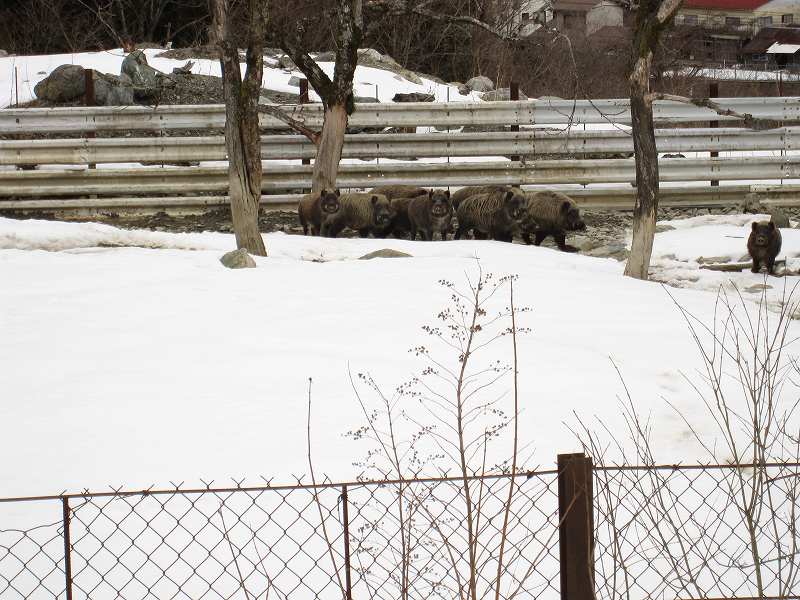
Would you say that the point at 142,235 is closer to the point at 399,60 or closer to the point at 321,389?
the point at 321,389

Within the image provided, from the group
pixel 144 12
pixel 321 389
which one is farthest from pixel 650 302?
pixel 144 12

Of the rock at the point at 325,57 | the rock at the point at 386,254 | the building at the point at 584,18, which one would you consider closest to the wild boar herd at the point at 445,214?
the rock at the point at 386,254

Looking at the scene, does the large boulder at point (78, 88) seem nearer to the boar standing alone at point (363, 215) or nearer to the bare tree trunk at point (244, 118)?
the boar standing alone at point (363, 215)

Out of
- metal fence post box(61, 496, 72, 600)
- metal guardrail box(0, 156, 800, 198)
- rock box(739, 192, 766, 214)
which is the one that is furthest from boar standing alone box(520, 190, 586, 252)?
metal fence post box(61, 496, 72, 600)

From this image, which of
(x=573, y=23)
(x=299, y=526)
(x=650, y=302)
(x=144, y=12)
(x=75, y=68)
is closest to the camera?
(x=299, y=526)

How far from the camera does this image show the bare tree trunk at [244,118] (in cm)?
988

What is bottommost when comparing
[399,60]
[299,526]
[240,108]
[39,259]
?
[299,526]

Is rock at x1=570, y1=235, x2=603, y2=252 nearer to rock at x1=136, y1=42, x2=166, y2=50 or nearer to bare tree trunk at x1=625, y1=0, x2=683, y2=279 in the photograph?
bare tree trunk at x1=625, y1=0, x2=683, y2=279

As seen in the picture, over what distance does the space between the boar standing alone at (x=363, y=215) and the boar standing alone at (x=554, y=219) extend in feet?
6.09

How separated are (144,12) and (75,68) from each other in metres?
8.09

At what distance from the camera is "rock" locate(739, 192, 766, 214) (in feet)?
46.9

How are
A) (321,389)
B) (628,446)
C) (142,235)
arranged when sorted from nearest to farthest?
(628,446)
(321,389)
(142,235)

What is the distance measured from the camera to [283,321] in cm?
750

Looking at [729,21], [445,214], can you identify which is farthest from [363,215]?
[729,21]
